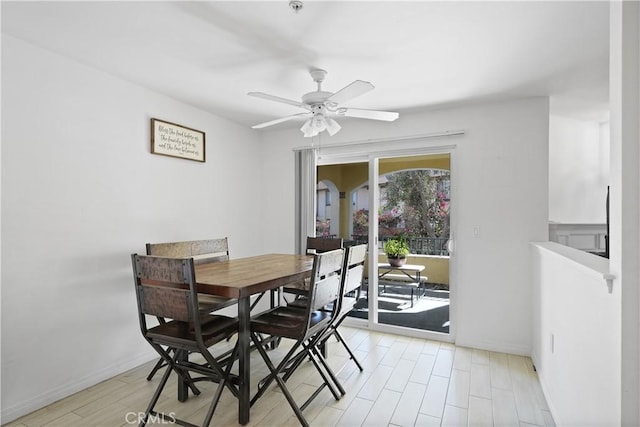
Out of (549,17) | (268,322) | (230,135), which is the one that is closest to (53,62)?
(230,135)

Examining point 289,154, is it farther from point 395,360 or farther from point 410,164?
point 395,360

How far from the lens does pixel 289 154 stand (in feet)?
13.7

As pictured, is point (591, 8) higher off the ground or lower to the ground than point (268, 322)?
higher

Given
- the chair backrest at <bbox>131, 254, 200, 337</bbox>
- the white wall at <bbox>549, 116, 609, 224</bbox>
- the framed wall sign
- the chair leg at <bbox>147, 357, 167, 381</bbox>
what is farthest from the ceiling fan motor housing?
the white wall at <bbox>549, 116, 609, 224</bbox>

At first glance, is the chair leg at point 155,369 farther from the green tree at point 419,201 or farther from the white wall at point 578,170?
the white wall at point 578,170

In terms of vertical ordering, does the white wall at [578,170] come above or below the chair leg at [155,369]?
above

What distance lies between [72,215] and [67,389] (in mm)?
1185

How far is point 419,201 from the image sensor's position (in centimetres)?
371

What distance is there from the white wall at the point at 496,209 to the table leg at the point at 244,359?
221cm

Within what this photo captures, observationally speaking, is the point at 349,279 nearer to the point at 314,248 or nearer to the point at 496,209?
the point at 314,248

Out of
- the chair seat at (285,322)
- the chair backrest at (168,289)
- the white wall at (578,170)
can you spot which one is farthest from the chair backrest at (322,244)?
the white wall at (578,170)

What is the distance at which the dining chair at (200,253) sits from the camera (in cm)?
253
